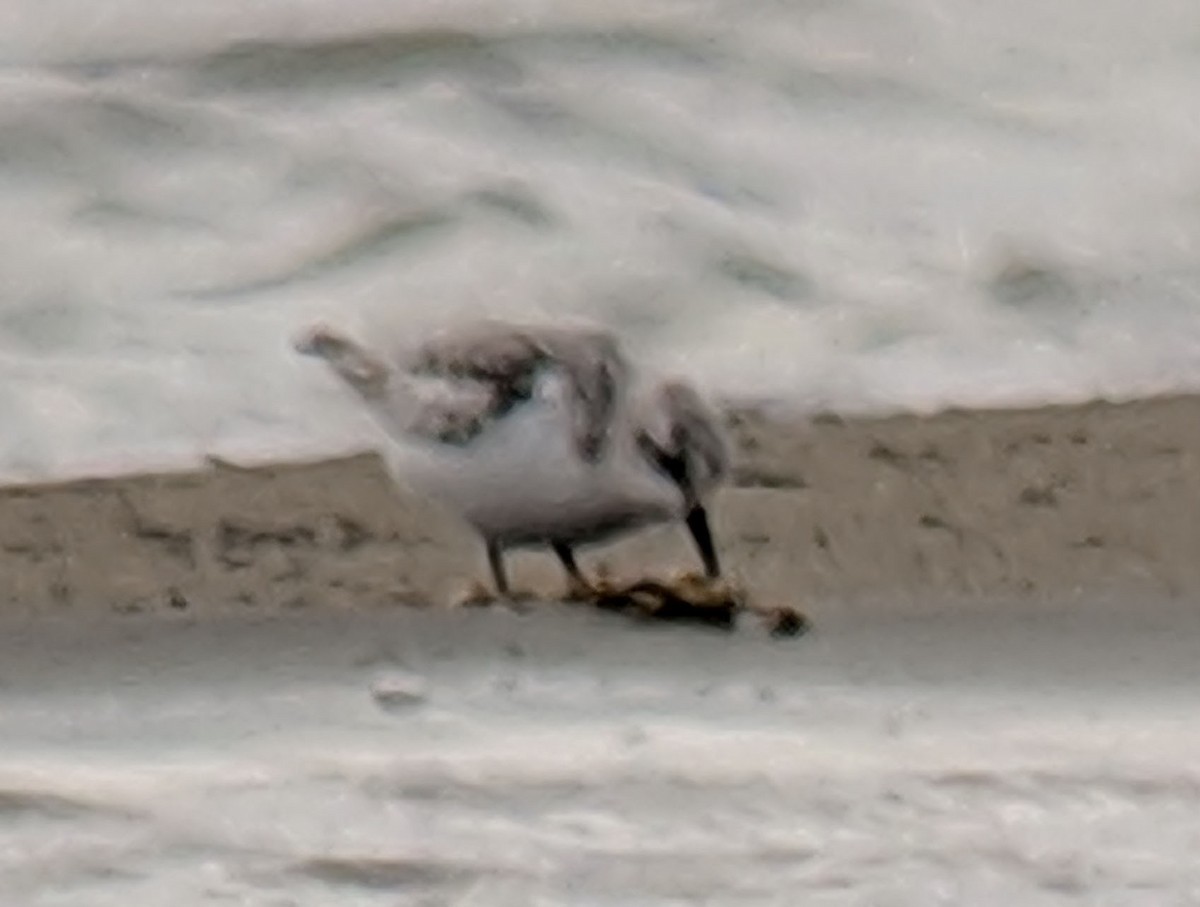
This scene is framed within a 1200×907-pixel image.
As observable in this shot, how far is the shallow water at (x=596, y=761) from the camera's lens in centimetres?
65

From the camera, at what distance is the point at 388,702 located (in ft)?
2.24

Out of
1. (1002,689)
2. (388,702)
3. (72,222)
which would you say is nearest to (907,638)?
(1002,689)

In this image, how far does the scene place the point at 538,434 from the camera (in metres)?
0.76

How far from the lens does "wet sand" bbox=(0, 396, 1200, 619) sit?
25.7 inches

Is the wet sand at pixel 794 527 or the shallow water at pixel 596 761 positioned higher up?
the wet sand at pixel 794 527

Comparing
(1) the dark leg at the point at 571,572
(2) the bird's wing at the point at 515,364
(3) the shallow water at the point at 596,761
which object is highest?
(2) the bird's wing at the point at 515,364

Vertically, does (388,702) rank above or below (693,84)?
below

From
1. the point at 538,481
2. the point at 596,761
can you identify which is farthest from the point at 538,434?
the point at 596,761

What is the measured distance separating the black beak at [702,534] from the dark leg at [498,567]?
0.05 meters

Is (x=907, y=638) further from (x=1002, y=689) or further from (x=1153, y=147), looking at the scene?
(x=1153, y=147)

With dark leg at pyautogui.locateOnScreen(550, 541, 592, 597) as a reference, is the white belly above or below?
above

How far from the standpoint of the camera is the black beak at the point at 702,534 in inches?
27.0

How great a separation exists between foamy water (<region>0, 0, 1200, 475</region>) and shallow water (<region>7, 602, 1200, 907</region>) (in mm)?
56

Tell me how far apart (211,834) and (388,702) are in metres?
0.05
